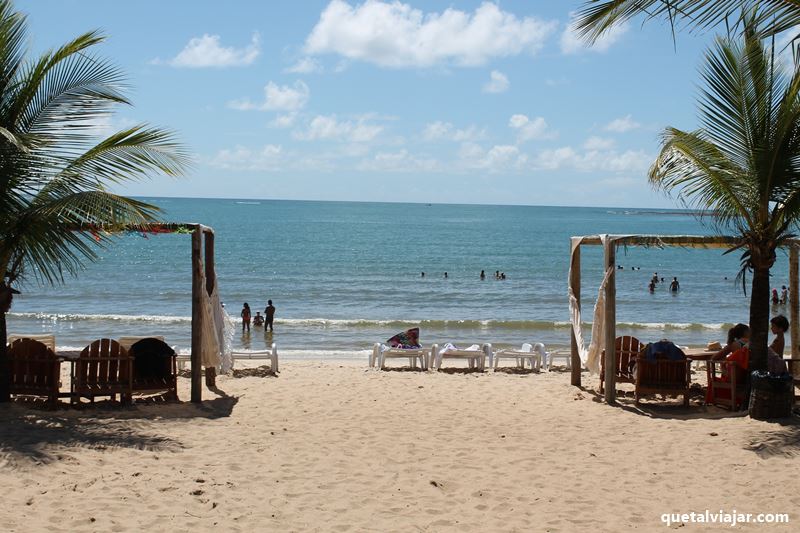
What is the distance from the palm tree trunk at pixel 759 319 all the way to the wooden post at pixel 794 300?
2.16 metres

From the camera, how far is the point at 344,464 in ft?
23.9

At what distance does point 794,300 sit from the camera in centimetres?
1146

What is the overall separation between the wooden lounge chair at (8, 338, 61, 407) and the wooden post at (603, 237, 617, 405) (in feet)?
22.2

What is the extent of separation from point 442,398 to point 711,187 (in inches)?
171

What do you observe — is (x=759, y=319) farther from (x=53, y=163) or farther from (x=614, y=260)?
(x=53, y=163)

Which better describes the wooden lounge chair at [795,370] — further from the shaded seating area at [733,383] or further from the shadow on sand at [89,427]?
the shadow on sand at [89,427]

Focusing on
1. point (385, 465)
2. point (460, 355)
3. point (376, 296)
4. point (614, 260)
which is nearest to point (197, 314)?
point (385, 465)

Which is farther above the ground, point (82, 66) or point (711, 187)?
point (82, 66)

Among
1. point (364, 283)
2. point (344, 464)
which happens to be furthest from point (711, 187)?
point (364, 283)

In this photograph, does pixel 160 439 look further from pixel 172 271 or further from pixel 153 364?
pixel 172 271

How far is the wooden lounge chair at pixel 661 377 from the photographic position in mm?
10117

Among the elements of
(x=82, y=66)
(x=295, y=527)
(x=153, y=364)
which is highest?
(x=82, y=66)

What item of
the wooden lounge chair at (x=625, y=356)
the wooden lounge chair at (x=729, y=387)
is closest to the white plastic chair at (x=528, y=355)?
the wooden lounge chair at (x=625, y=356)

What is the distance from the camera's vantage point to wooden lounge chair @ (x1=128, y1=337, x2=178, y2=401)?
9820mm
